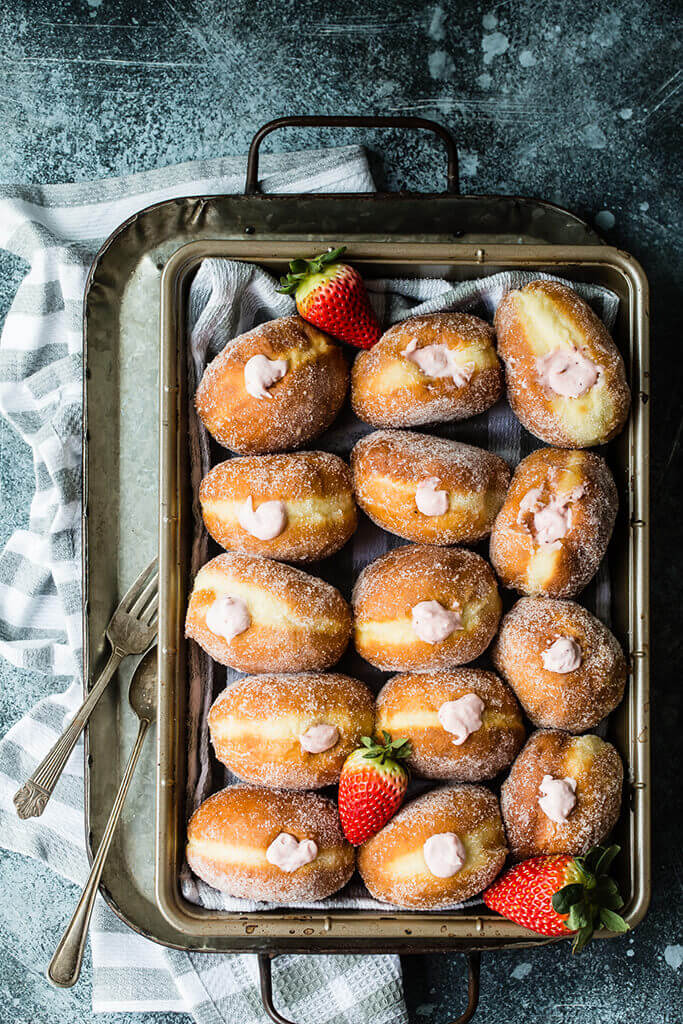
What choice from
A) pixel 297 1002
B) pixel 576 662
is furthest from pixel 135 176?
pixel 297 1002

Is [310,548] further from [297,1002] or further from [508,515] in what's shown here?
[297,1002]

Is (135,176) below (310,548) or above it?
above

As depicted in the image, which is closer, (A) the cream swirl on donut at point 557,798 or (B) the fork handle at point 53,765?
(A) the cream swirl on donut at point 557,798

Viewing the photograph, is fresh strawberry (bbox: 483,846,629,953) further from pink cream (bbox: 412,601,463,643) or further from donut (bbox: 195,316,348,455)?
donut (bbox: 195,316,348,455)

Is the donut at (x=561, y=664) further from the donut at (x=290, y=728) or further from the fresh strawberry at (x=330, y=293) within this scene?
the fresh strawberry at (x=330, y=293)

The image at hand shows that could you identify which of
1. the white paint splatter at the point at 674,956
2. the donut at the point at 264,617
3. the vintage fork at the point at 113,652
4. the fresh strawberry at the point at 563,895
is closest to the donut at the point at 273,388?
the donut at the point at 264,617

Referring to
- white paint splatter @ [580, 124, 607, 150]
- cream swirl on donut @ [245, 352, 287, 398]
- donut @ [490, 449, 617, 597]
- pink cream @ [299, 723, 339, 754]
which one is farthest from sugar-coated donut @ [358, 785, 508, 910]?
white paint splatter @ [580, 124, 607, 150]
